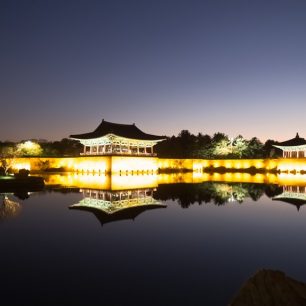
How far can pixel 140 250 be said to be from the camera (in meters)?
9.52

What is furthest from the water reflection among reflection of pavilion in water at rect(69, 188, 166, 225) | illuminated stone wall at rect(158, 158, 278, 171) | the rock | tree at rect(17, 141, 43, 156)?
tree at rect(17, 141, 43, 156)

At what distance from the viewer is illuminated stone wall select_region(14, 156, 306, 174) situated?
43.0 metres

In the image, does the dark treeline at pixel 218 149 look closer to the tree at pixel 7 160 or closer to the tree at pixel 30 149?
the tree at pixel 30 149

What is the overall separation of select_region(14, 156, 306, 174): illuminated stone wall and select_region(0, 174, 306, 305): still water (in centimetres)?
2420

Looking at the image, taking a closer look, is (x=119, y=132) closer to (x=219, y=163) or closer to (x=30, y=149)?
(x=30, y=149)

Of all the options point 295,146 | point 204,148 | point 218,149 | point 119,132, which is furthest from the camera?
point 204,148

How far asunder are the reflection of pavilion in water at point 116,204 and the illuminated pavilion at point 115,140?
67.2 ft

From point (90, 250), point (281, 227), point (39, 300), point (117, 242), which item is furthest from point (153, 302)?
point (281, 227)

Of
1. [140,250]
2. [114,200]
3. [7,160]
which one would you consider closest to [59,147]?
[7,160]

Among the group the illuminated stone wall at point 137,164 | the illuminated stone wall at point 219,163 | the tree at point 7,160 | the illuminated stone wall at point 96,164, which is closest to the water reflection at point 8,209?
the tree at point 7,160

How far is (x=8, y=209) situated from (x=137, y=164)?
30.1 m

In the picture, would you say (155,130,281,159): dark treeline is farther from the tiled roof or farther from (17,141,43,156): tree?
(17,141,43,156): tree

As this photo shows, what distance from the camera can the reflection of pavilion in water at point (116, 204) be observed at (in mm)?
15141

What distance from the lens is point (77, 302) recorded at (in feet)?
19.5
